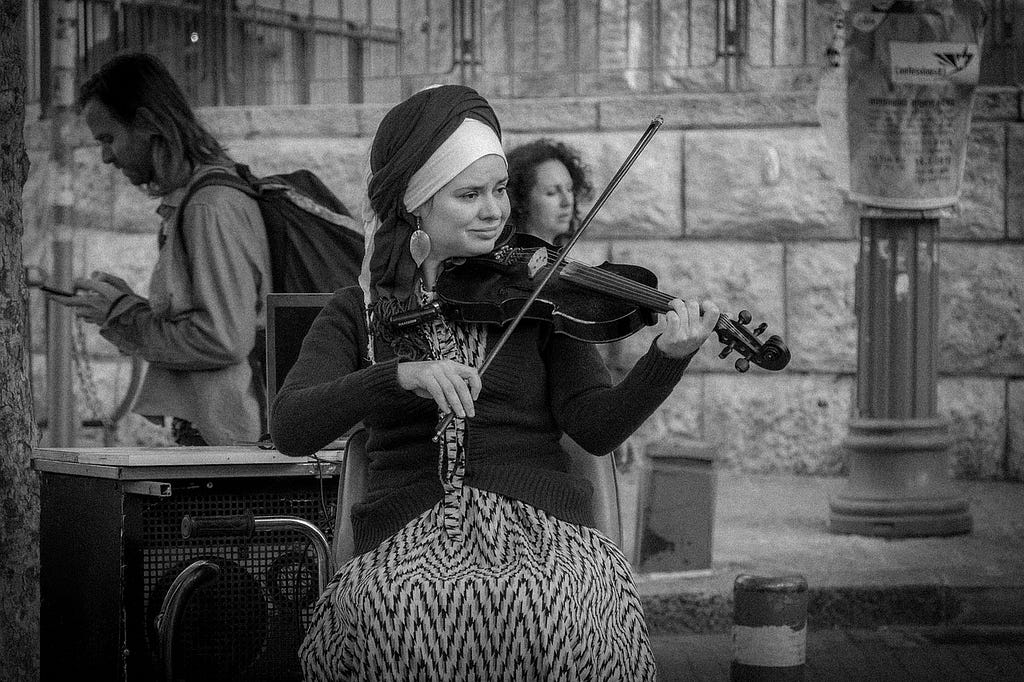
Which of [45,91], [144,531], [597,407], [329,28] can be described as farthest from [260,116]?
[597,407]

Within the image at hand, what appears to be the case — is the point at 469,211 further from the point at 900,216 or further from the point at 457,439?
the point at 900,216

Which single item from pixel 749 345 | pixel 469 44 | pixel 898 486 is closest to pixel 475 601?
pixel 749 345

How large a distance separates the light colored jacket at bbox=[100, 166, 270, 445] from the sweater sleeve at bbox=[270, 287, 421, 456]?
115 centimetres

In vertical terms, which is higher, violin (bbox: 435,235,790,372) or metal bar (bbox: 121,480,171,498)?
violin (bbox: 435,235,790,372)

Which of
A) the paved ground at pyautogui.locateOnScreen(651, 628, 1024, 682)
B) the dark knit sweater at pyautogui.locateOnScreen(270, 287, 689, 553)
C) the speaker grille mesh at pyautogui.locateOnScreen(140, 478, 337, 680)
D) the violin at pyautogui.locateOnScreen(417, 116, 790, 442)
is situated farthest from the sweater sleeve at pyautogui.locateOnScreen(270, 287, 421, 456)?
the paved ground at pyautogui.locateOnScreen(651, 628, 1024, 682)

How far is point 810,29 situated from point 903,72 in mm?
2273

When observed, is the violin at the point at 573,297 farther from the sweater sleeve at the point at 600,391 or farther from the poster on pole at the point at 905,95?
the poster on pole at the point at 905,95

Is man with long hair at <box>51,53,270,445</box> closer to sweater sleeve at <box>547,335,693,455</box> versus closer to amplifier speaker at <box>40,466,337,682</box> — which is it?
amplifier speaker at <box>40,466,337,682</box>

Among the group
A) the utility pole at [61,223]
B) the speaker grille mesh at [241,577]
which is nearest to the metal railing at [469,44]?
the utility pole at [61,223]

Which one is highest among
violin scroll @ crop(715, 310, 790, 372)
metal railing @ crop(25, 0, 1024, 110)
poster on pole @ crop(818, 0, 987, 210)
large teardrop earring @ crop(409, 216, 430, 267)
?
metal railing @ crop(25, 0, 1024, 110)

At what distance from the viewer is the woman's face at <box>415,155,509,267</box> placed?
3.11m

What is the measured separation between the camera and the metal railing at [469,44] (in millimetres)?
8820

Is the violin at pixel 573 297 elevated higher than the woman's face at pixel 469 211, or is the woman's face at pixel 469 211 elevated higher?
the woman's face at pixel 469 211

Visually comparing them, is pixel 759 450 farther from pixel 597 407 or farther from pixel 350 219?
pixel 597 407
